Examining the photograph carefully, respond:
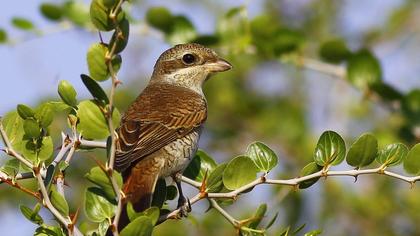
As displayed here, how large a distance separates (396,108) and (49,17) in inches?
85.3

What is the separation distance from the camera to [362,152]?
3385 mm

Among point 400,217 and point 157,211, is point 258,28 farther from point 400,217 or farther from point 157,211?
point 157,211

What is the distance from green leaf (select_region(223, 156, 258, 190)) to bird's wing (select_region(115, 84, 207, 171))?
672mm

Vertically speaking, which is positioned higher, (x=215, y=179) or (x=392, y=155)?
(x=392, y=155)

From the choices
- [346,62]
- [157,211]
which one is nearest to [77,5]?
[346,62]

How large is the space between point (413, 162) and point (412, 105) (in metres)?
2.11

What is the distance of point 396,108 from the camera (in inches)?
219

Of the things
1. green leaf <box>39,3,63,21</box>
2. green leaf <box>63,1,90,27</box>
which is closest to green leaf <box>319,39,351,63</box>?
green leaf <box>63,1,90,27</box>

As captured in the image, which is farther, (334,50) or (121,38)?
(334,50)

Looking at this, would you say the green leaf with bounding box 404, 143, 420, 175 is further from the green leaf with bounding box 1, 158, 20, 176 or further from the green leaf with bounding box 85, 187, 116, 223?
the green leaf with bounding box 1, 158, 20, 176

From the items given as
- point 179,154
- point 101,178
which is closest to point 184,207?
point 179,154

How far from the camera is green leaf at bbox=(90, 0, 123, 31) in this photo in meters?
2.95

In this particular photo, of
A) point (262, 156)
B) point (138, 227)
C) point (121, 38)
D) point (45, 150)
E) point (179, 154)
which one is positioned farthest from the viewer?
point (179, 154)

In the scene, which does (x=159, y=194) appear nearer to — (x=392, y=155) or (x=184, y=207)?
(x=184, y=207)
